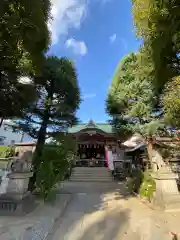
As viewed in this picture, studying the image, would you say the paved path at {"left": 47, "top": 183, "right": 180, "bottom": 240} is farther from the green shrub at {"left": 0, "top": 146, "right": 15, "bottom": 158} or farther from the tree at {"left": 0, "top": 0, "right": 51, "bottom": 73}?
the green shrub at {"left": 0, "top": 146, "right": 15, "bottom": 158}

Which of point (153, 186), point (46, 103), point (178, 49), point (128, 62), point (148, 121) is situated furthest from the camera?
point (128, 62)

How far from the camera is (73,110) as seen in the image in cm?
1278

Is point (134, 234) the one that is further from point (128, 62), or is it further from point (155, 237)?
point (128, 62)

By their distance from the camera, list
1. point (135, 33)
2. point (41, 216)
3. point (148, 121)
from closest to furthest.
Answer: point (135, 33) < point (41, 216) < point (148, 121)

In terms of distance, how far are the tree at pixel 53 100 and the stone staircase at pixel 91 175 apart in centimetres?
542

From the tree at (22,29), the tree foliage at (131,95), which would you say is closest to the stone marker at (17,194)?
the tree at (22,29)

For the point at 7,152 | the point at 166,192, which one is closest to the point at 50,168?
the point at 166,192

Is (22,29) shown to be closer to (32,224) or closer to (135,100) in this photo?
(32,224)

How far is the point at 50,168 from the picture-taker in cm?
789

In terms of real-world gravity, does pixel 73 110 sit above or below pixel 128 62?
below

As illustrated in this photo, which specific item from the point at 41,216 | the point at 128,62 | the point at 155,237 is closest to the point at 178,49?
the point at 155,237

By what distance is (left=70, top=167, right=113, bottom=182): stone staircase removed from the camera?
15961 millimetres

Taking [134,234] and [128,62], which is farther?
[128,62]

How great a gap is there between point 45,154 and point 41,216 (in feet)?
8.84
